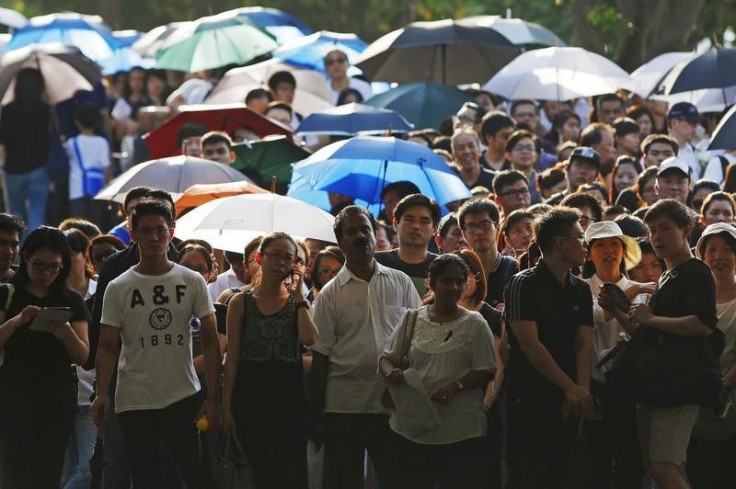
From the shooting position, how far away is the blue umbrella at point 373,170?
14523 mm

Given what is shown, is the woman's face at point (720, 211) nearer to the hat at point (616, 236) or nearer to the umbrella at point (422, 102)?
the hat at point (616, 236)

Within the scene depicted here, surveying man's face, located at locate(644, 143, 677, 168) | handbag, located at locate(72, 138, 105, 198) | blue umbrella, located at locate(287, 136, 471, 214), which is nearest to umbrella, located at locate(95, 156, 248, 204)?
blue umbrella, located at locate(287, 136, 471, 214)

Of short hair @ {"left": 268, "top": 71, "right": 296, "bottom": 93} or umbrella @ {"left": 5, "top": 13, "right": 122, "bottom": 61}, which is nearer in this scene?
short hair @ {"left": 268, "top": 71, "right": 296, "bottom": 93}

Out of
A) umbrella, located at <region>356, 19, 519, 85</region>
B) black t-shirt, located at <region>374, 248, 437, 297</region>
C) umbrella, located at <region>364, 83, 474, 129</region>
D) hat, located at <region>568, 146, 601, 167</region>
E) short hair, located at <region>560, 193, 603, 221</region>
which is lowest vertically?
black t-shirt, located at <region>374, 248, 437, 297</region>

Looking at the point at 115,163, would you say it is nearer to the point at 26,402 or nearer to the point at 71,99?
the point at 71,99

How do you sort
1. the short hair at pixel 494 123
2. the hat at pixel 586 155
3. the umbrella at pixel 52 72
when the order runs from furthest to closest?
the umbrella at pixel 52 72, the short hair at pixel 494 123, the hat at pixel 586 155

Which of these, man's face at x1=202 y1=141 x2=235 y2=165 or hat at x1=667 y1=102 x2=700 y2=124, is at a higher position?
hat at x1=667 y1=102 x2=700 y2=124

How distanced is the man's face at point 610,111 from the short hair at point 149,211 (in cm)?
1025

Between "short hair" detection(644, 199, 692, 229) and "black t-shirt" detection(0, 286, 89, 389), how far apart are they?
10.9 feet

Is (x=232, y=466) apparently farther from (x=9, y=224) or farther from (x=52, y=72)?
(x=52, y=72)

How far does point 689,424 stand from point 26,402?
3.76 m

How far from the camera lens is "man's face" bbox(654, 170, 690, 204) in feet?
46.3

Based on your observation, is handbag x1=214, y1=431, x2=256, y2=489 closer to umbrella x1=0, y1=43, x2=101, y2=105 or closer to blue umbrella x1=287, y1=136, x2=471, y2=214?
blue umbrella x1=287, y1=136, x2=471, y2=214

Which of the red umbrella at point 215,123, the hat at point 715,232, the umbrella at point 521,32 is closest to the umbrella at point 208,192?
the red umbrella at point 215,123
